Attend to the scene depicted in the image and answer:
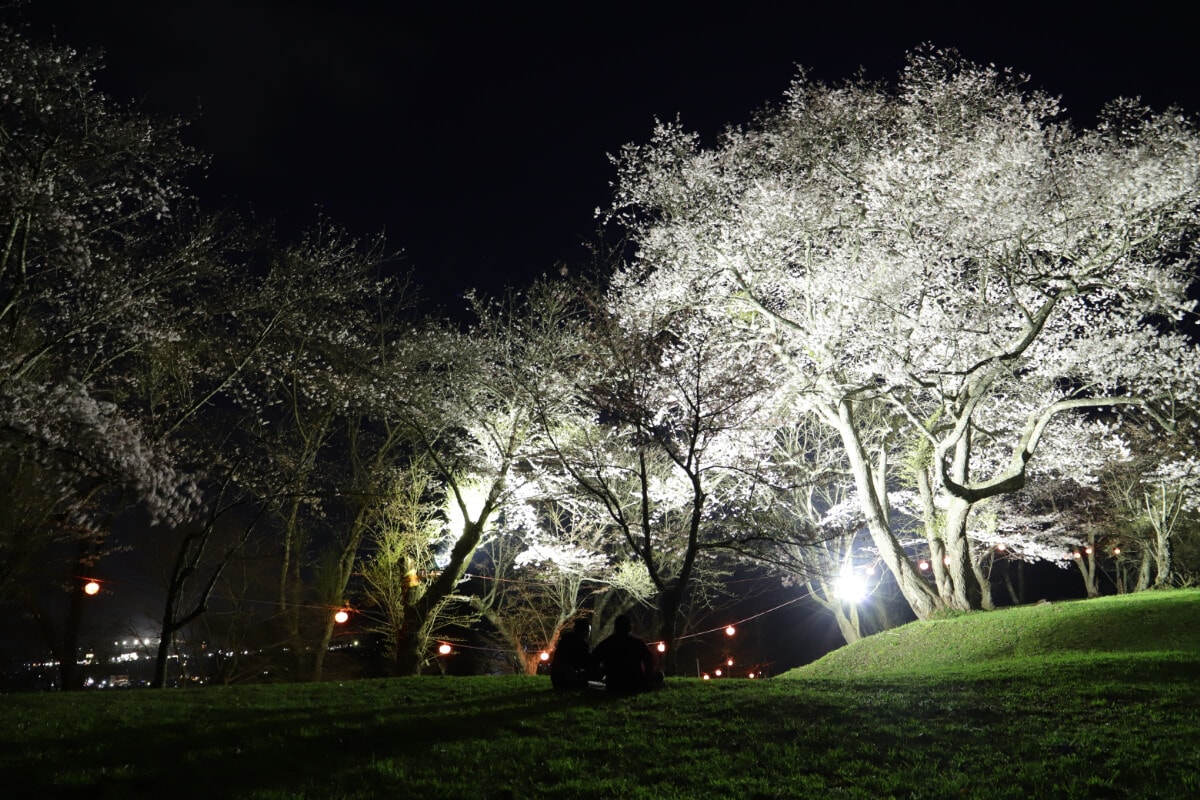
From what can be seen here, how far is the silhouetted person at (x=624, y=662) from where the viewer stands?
8.03 metres

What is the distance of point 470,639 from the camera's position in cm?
3803

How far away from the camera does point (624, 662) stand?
8.09m

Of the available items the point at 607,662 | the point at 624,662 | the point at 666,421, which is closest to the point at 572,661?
the point at 607,662

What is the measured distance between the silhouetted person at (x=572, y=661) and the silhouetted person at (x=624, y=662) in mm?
163

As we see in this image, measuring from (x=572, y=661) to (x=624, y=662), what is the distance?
2.23 feet

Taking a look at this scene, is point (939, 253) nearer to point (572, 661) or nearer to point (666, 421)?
point (666, 421)

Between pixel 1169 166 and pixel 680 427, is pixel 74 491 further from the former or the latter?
pixel 1169 166

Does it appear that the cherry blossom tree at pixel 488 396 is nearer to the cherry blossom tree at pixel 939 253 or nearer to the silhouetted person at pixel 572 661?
the cherry blossom tree at pixel 939 253

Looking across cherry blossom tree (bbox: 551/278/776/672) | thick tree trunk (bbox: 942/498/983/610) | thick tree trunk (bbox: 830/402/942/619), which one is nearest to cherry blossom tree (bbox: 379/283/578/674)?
cherry blossom tree (bbox: 551/278/776/672)

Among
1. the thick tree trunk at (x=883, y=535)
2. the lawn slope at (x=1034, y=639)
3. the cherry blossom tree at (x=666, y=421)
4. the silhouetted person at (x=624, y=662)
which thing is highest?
the cherry blossom tree at (x=666, y=421)

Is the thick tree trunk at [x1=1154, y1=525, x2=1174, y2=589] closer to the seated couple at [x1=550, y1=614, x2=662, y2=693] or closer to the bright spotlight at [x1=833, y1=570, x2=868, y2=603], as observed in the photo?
the bright spotlight at [x1=833, y1=570, x2=868, y2=603]

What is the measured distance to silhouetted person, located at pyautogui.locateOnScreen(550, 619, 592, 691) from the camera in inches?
325

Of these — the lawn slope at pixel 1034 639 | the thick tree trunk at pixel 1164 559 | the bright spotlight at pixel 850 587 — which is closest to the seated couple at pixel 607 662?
the lawn slope at pixel 1034 639

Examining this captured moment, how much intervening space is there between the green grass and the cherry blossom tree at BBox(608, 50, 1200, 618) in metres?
6.60
